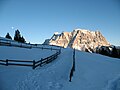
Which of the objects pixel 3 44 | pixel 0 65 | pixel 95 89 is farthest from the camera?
pixel 3 44

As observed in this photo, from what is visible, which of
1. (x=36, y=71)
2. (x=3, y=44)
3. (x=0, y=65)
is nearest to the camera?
(x=36, y=71)

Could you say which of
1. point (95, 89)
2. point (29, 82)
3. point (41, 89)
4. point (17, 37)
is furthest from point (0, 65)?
point (17, 37)

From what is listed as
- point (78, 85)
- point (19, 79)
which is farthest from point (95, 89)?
point (19, 79)

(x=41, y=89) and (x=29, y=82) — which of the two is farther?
(x=29, y=82)

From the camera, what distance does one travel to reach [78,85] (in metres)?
16.7

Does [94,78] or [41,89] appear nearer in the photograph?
[41,89]

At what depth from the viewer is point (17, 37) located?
89.0 meters

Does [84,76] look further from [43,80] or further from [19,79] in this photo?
[19,79]

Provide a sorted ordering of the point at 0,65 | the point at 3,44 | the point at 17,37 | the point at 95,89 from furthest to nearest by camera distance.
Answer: the point at 17,37, the point at 3,44, the point at 0,65, the point at 95,89

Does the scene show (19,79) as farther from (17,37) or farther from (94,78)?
(17,37)

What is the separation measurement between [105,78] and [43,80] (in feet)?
19.0

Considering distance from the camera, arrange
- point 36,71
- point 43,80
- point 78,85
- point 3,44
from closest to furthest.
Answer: point 78,85, point 43,80, point 36,71, point 3,44

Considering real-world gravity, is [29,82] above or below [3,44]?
below

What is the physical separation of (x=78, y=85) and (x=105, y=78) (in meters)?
3.69
